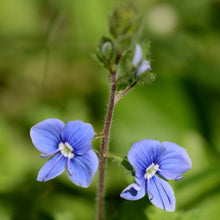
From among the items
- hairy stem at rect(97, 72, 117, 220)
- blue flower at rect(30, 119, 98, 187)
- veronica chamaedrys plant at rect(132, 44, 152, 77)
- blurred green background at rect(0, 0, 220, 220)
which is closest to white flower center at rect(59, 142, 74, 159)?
blue flower at rect(30, 119, 98, 187)

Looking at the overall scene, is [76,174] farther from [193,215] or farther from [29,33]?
[29,33]

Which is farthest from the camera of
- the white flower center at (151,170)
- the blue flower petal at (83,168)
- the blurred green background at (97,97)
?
the blurred green background at (97,97)

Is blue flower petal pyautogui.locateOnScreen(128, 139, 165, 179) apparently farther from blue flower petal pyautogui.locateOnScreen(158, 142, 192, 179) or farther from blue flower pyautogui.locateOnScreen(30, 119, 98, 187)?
blue flower pyautogui.locateOnScreen(30, 119, 98, 187)

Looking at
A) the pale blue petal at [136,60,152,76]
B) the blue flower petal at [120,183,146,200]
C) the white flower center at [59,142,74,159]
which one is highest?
the pale blue petal at [136,60,152,76]

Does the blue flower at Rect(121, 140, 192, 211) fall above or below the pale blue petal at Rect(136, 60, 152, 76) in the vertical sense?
below

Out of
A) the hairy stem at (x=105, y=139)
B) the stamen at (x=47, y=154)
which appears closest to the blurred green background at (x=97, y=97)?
the hairy stem at (x=105, y=139)

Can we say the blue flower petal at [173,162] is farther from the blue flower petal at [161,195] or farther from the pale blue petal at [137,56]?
the pale blue petal at [137,56]
